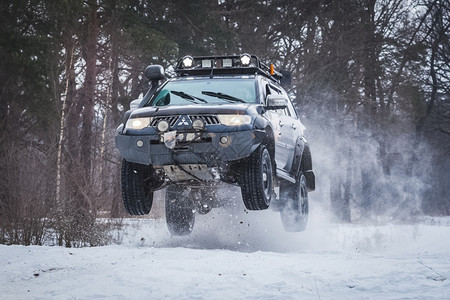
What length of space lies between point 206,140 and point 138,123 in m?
0.93

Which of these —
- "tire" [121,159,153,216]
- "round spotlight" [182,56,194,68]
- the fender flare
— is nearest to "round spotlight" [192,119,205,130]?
"tire" [121,159,153,216]

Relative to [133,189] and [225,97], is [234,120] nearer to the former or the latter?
[225,97]

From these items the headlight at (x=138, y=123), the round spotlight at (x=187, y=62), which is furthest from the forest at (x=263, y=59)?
the headlight at (x=138, y=123)

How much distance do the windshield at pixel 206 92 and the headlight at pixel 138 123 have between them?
76 cm

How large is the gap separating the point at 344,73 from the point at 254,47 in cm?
353

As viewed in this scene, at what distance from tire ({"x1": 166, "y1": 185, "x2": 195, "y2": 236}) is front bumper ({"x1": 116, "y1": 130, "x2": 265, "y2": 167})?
2049 mm

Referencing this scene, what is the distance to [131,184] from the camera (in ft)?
27.2

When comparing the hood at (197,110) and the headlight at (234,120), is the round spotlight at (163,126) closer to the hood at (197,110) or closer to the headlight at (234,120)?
the hood at (197,110)

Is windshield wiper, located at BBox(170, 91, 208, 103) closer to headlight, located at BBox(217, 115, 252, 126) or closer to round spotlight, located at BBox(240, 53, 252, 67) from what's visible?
headlight, located at BBox(217, 115, 252, 126)

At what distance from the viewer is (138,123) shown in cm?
794

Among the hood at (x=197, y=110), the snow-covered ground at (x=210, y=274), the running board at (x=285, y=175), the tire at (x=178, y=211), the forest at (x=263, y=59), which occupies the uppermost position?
the forest at (x=263, y=59)

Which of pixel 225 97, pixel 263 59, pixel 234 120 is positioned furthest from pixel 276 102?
pixel 263 59

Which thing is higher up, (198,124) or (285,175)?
(198,124)

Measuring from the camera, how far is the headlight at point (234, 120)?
25.2ft
